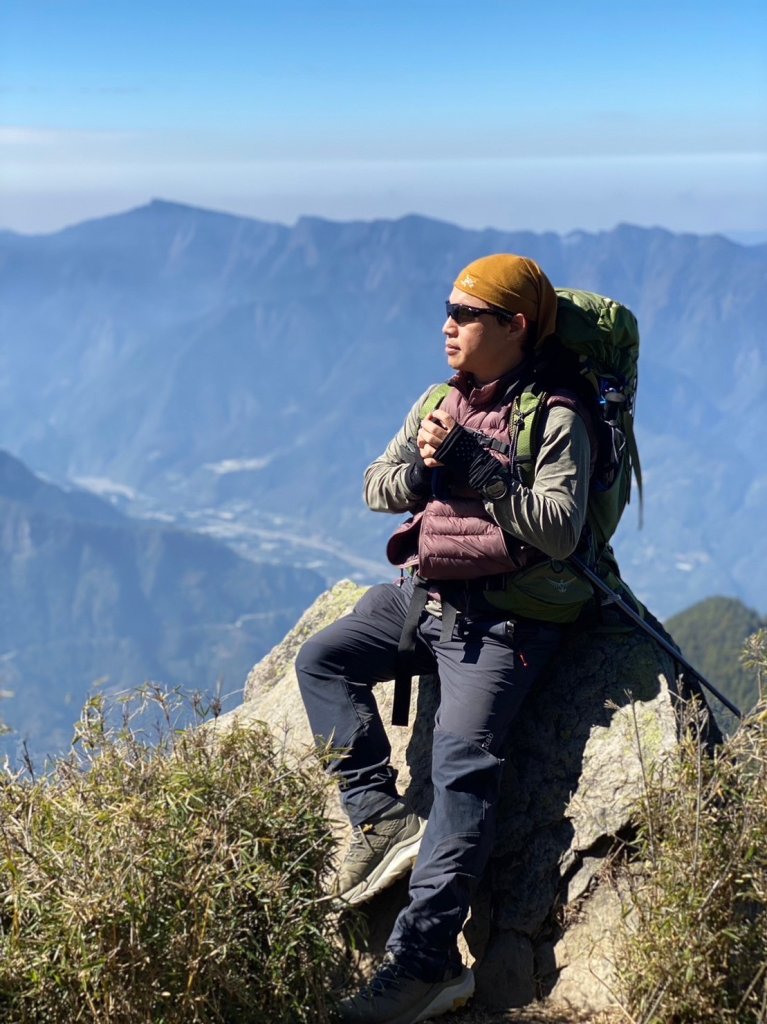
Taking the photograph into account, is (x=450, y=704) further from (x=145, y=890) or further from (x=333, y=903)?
(x=145, y=890)

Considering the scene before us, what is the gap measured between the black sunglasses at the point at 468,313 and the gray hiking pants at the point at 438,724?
1.51 m

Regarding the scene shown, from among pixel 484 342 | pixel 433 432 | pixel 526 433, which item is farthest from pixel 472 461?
pixel 484 342

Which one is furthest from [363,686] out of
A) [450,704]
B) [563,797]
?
[563,797]

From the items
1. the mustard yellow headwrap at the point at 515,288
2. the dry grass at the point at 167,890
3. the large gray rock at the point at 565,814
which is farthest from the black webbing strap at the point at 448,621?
the mustard yellow headwrap at the point at 515,288

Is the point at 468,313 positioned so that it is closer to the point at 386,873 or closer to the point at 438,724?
the point at 438,724

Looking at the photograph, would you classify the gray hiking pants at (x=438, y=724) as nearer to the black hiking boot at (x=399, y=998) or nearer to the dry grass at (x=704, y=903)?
the black hiking boot at (x=399, y=998)

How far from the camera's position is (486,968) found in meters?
5.82

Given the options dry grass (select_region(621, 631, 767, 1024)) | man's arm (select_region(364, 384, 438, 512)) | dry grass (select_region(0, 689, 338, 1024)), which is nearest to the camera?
dry grass (select_region(0, 689, 338, 1024))

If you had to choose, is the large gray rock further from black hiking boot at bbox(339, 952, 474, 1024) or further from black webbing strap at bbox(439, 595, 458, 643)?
black webbing strap at bbox(439, 595, 458, 643)

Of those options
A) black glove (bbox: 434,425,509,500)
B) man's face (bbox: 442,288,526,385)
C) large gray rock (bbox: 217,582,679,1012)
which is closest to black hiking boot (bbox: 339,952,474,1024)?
large gray rock (bbox: 217,582,679,1012)

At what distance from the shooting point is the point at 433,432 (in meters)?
5.73

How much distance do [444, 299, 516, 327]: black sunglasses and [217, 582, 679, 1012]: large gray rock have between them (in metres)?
1.85

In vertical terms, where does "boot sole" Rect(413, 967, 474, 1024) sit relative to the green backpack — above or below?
below

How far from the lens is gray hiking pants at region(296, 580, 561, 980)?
5309mm
